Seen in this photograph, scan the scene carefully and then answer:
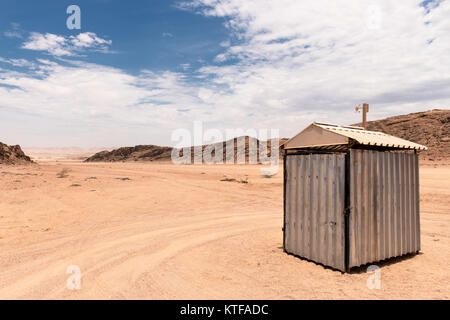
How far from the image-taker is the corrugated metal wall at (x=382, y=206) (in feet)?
19.5

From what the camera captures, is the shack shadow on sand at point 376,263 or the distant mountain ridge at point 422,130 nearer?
the shack shadow on sand at point 376,263

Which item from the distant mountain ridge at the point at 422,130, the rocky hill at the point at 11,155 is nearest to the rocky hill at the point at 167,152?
the distant mountain ridge at the point at 422,130

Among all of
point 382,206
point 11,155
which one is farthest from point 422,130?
point 11,155

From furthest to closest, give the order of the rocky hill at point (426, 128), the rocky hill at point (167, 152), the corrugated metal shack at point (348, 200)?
the rocky hill at point (167, 152)
the rocky hill at point (426, 128)
the corrugated metal shack at point (348, 200)

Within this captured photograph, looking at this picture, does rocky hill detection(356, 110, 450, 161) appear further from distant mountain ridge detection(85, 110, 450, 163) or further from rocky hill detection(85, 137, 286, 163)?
rocky hill detection(85, 137, 286, 163)

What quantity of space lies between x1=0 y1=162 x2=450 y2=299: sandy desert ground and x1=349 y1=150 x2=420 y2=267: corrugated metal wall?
44cm

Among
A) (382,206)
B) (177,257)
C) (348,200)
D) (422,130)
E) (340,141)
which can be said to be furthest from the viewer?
(422,130)

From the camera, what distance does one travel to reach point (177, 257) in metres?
7.05

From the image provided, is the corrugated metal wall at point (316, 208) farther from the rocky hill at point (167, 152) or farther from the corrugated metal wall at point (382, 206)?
the rocky hill at point (167, 152)

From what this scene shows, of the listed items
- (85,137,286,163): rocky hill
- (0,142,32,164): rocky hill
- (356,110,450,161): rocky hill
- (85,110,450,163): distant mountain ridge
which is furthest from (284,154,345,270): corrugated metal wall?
(85,137,286,163): rocky hill

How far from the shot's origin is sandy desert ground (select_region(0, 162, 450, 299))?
519 cm

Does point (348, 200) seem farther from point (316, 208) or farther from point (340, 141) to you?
point (340, 141)

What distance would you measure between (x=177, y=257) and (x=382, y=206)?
4978 mm

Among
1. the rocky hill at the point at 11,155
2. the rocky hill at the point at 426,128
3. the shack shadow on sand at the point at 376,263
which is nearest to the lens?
the shack shadow on sand at the point at 376,263
